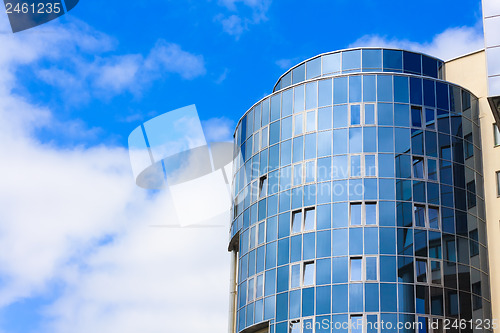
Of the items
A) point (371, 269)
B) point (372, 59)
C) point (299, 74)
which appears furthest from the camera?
point (299, 74)

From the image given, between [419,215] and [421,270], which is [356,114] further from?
[421,270]

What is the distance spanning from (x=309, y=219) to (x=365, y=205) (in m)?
3.31

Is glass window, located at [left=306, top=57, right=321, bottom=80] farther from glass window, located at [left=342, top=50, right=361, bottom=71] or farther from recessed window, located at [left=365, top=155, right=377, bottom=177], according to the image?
recessed window, located at [left=365, top=155, right=377, bottom=177]

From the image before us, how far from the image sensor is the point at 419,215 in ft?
160

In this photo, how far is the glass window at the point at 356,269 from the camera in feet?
156

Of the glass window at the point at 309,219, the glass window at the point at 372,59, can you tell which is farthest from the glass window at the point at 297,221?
the glass window at the point at 372,59

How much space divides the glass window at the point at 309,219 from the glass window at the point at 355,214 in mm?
2219

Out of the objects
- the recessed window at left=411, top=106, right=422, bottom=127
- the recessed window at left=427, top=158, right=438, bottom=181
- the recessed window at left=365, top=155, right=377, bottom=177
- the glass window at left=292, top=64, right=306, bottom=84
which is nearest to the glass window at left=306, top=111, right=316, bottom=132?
the recessed window at left=365, top=155, right=377, bottom=177

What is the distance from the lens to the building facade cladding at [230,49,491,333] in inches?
1866

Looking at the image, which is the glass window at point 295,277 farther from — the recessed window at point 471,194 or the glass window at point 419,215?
the recessed window at point 471,194

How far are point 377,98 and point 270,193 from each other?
27.6 feet

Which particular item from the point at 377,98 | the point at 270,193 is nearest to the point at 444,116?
the point at 377,98

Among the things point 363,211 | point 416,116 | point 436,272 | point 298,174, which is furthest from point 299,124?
point 436,272

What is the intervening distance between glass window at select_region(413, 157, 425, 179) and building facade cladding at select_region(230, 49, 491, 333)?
0.11m
